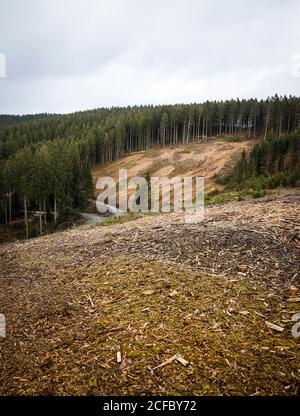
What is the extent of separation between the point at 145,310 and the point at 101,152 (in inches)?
3261

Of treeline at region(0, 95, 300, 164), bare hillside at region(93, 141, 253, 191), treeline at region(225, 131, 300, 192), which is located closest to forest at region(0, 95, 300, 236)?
treeline at region(0, 95, 300, 164)

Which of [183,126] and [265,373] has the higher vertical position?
[183,126]

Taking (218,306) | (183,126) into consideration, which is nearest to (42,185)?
(218,306)

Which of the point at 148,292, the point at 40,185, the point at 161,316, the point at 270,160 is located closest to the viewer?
the point at 161,316

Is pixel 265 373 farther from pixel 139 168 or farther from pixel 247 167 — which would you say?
pixel 139 168

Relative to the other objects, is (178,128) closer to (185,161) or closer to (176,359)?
(185,161)

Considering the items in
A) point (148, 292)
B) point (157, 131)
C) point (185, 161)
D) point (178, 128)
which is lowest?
point (148, 292)

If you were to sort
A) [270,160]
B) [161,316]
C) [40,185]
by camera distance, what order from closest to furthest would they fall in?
[161,316], [40,185], [270,160]

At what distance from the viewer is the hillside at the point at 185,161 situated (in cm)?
6078

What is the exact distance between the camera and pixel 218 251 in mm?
9312

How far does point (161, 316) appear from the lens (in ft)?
21.0

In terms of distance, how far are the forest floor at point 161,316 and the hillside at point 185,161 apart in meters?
43.4

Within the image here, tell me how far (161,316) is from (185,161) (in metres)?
64.1

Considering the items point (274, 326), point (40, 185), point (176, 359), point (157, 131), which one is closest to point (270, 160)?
point (40, 185)
